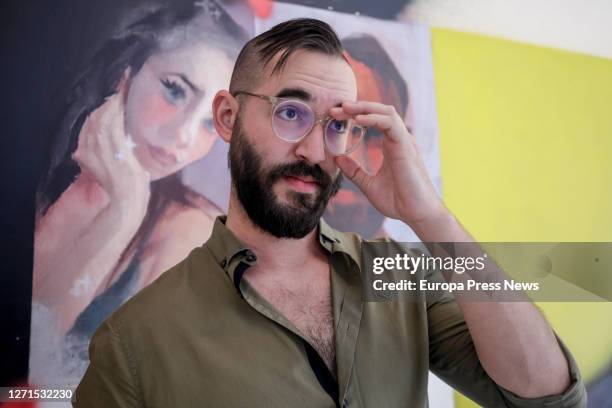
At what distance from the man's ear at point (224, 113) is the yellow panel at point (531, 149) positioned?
1085mm

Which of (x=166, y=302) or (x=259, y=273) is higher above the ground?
(x=259, y=273)

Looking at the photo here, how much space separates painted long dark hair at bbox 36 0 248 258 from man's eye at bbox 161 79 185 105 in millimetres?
106

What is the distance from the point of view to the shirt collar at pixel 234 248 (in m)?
1.42

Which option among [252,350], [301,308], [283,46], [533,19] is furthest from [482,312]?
[533,19]

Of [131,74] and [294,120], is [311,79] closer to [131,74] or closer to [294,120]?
[294,120]

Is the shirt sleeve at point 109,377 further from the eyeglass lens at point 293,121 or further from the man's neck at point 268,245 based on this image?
the eyeglass lens at point 293,121

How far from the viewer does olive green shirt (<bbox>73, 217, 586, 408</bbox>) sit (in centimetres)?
124

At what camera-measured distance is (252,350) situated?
130cm

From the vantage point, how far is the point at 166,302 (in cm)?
136

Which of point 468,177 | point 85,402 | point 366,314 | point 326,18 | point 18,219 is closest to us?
point 85,402

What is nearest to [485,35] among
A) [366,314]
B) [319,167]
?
[319,167]

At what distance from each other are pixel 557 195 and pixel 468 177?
19.0 inches

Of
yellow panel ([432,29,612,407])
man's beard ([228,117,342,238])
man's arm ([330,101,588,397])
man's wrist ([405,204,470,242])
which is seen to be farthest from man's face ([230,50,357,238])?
yellow panel ([432,29,612,407])

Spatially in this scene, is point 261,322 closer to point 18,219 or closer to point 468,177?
point 18,219
